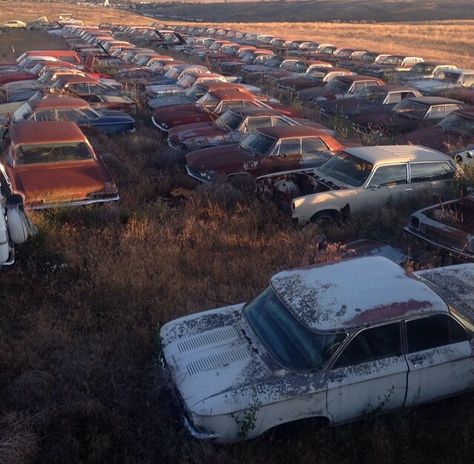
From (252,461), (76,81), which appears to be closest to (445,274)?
(252,461)

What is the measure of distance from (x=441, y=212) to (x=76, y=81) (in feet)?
39.4

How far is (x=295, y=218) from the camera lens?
8922 millimetres

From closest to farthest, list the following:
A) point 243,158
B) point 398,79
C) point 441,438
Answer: point 441,438
point 243,158
point 398,79

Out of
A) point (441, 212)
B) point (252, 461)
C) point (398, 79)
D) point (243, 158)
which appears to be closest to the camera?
point (252, 461)

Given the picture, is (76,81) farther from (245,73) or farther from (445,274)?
(445,274)

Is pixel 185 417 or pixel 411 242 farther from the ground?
pixel 185 417

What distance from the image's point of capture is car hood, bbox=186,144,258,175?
1064cm

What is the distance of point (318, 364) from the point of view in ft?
15.2

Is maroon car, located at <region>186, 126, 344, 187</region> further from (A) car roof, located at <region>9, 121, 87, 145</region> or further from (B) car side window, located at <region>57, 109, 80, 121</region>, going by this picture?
(B) car side window, located at <region>57, 109, 80, 121</region>

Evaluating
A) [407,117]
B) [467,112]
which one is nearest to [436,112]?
[407,117]

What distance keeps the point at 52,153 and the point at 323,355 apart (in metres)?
6.82

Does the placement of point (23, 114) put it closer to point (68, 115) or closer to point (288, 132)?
Answer: point (68, 115)

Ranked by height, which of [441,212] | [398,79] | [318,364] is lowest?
[398,79]

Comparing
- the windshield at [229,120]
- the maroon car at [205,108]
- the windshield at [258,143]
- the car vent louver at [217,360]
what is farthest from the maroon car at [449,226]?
the maroon car at [205,108]
